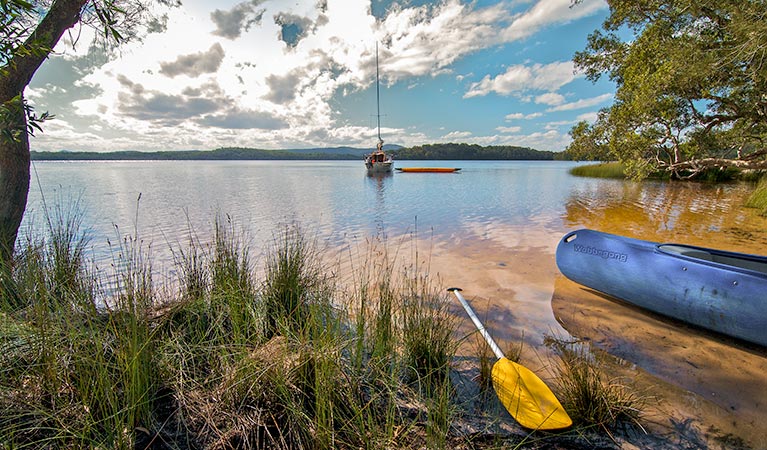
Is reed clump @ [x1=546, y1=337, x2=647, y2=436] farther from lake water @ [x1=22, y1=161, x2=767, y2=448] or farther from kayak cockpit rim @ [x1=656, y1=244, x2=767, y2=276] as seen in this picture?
kayak cockpit rim @ [x1=656, y1=244, x2=767, y2=276]

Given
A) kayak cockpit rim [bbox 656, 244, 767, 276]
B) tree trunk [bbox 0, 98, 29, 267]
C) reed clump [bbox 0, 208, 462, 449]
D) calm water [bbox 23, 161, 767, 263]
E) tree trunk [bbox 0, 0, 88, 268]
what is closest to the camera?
reed clump [bbox 0, 208, 462, 449]

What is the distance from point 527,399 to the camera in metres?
2.08

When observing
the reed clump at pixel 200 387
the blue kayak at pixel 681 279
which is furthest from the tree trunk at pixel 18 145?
the blue kayak at pixel 681 279

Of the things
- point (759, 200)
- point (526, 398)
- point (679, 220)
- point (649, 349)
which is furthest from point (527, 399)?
point (759, 200)

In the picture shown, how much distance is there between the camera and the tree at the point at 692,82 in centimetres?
584

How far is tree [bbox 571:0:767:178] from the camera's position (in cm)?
584

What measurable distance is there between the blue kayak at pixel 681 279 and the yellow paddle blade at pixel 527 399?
7.32ft

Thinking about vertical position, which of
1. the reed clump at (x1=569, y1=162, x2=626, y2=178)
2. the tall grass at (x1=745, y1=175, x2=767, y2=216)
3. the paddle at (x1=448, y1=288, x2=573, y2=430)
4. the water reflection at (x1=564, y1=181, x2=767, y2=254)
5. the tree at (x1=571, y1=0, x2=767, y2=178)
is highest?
the tree at (x1=571, y1=0, x2=767, y2=178)

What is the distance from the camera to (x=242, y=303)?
262cm

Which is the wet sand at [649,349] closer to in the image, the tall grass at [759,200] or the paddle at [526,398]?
the paddle at [526,398]

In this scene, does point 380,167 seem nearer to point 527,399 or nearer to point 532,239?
point 532,239

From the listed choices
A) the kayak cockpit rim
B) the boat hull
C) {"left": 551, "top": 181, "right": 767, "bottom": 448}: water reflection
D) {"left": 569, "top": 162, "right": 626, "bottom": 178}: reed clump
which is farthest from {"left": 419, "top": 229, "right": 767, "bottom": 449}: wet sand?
the boat hull

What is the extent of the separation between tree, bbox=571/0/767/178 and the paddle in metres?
6.96

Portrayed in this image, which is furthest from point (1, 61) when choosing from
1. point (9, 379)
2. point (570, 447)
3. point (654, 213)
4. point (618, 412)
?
point (654, 213)
